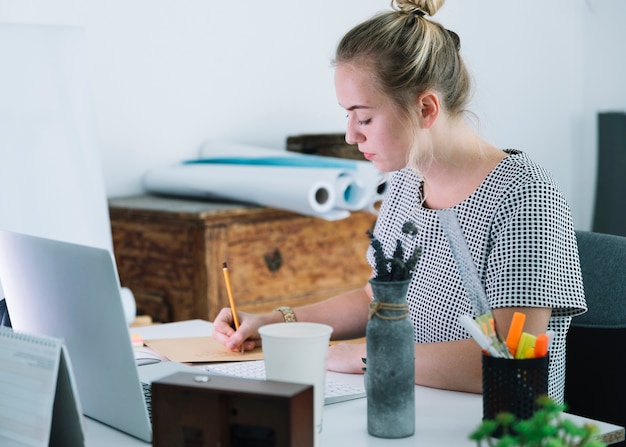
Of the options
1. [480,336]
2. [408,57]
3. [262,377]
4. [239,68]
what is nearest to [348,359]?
[262,377]

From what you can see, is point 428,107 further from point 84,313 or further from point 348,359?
point 84,313

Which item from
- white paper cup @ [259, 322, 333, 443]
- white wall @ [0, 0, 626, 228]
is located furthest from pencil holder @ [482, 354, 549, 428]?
white wall @ [0, 0, 626, 228]

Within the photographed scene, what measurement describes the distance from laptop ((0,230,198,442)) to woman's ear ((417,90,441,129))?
0.65 metres

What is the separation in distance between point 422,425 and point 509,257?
36 cm

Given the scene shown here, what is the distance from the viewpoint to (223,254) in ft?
8.75

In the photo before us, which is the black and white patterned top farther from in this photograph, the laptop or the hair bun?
the laptop

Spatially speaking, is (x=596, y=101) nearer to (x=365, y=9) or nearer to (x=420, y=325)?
(x=365, y=9)

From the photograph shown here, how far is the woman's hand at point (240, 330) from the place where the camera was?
157cm

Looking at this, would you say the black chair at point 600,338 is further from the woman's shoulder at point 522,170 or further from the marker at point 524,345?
the marker at point 524,345

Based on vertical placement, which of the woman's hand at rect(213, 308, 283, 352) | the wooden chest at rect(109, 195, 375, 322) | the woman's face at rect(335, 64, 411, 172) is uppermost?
the woman's face at rect(335, 64, 411, 172)

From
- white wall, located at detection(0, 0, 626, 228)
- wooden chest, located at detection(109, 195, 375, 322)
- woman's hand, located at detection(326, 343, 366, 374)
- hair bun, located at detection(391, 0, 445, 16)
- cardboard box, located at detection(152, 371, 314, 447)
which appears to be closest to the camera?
cardboard box, located at detection(152, 371, 314, 447)

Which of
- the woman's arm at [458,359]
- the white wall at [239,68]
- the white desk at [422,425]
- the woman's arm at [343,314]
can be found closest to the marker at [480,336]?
the white desk at [422,425]

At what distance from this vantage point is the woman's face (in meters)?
1.51

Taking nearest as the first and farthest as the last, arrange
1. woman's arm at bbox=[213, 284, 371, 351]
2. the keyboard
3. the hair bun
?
the keyboard, the hair bun, woman's arm at bbox=[213, 284, 371, 351]
